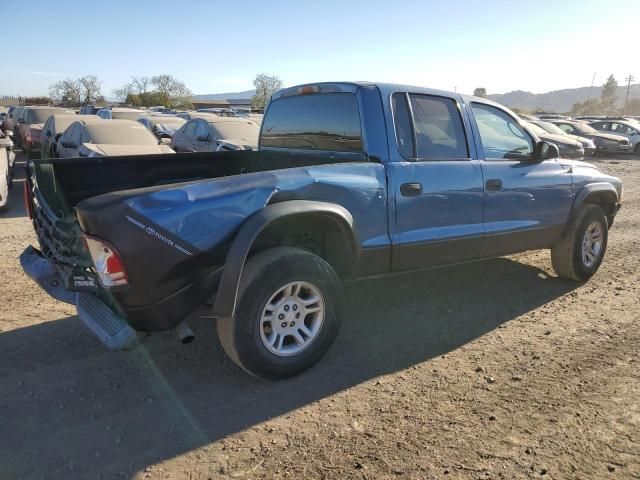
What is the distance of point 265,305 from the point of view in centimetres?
314

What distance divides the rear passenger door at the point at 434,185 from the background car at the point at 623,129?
75.6 feet

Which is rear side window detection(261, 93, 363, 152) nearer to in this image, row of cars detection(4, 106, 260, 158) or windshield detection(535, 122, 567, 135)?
row of cars detection(4, 106, 260, 158)

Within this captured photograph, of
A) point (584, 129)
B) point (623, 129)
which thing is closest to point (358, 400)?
point (584, 129)

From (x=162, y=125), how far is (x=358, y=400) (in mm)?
17573

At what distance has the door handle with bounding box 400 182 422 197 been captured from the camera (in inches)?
149

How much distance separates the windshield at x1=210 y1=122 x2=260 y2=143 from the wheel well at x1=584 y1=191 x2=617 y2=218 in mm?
7471

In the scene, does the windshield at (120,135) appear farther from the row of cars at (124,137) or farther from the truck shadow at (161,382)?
the truck shadow at (161,382)

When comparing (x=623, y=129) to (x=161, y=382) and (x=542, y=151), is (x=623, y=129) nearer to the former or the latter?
(x=542, y=151)

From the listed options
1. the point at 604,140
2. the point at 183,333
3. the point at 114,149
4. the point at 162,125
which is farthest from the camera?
the point at 604,140

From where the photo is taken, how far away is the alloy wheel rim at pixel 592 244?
5.39 metres

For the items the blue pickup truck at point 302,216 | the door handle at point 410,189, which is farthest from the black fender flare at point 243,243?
the door handle at point 410,189

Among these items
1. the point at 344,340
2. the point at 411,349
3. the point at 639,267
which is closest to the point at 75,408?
the point at 344,340

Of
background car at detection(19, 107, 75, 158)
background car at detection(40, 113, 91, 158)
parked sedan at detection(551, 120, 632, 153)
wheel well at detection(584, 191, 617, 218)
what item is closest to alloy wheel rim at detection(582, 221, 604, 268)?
wheel well at detection(584, 191, 617, 218)

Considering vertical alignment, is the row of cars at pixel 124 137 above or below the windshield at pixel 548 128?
below
